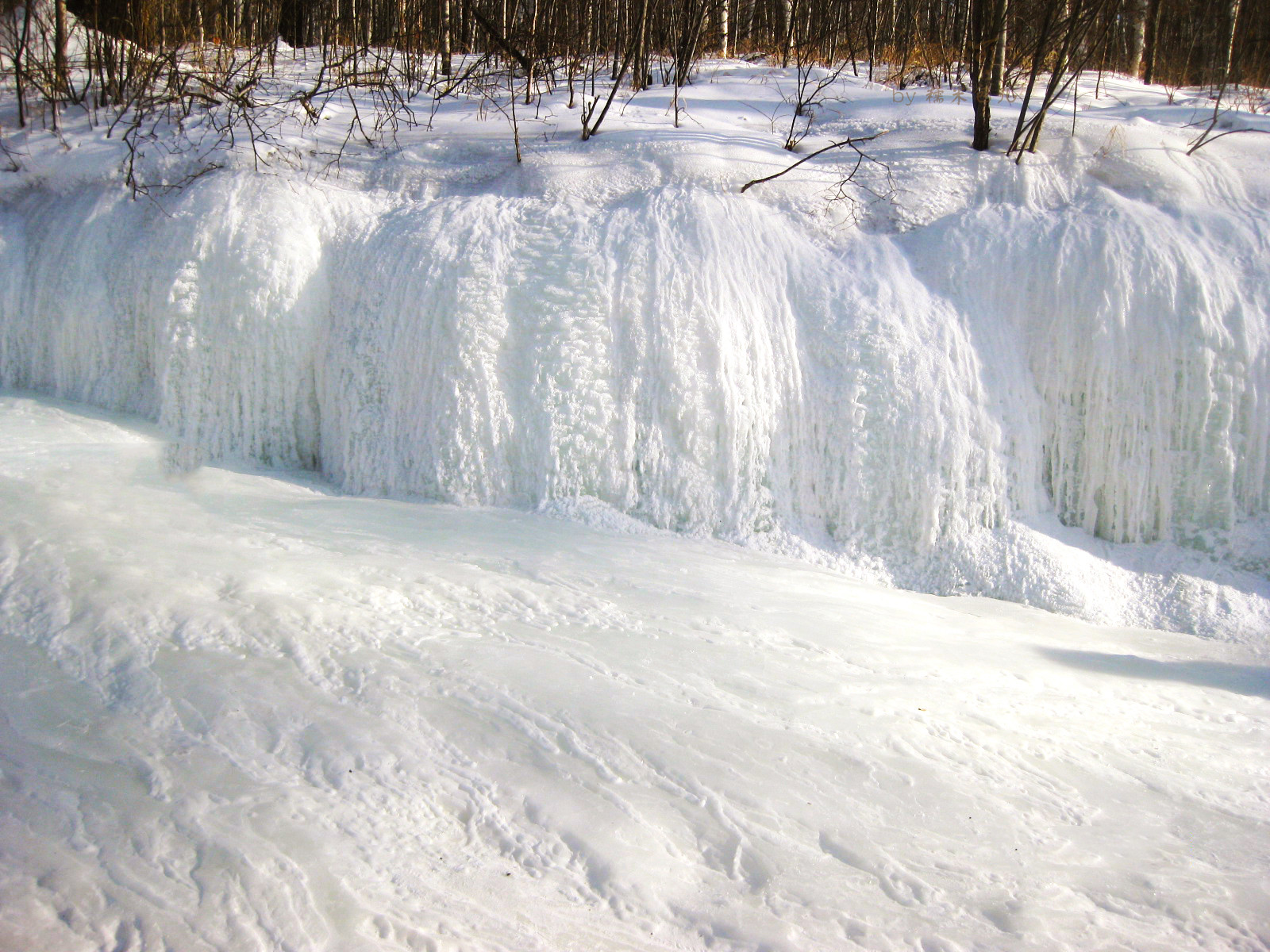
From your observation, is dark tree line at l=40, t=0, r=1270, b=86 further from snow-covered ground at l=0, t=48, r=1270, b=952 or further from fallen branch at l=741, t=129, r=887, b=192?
fallen branch at l=741, t=129, r=887, b=192

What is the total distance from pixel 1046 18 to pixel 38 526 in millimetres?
5858

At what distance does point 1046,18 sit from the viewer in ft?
17.5

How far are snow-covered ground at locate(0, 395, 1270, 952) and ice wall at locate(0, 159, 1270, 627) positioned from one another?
0.69 meters

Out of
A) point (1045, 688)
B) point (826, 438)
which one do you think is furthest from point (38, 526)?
point (1045, 688)

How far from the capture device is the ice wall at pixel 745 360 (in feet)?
14.3

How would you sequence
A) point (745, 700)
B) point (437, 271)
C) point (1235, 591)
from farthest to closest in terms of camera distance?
point (437, 271) < point (1235, 591) < point (745, 700)

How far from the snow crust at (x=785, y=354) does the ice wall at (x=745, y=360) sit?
14 millimetres

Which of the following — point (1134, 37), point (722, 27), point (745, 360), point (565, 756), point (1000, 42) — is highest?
A: point (1134, 37)

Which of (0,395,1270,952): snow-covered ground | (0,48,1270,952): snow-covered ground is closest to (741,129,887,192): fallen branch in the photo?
(0,48,1270,952): snow-covered ground

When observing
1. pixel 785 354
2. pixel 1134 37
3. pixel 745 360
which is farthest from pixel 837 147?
pixel 1134 37

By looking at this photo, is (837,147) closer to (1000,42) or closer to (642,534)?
(1000,42)

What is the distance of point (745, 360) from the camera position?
4.45 metres

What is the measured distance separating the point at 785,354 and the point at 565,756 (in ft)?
8.50

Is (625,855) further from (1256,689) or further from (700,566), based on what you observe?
(1256,689)
